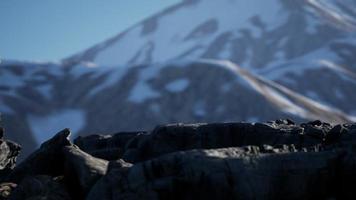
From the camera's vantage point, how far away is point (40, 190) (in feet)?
69.6

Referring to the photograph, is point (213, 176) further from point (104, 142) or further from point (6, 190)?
point (104, 142)

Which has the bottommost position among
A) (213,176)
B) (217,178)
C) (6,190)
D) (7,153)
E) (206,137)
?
(206,137)

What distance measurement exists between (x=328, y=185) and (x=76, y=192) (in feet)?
30.2

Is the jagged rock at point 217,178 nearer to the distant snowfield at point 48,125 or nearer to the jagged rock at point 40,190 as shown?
the jagged rock at point 40,190

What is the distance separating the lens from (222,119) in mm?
178500

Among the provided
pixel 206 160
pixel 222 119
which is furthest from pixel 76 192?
pixel 222 119

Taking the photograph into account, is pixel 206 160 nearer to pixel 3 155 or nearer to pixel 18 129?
pixel 3 155

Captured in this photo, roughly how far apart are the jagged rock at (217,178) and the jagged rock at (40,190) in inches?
71.1

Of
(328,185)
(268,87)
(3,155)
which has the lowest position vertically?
(268,87)

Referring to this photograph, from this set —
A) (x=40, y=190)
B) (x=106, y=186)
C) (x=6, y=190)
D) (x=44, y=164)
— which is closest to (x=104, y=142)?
(x=44, y=164)

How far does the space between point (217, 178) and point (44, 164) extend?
919cm

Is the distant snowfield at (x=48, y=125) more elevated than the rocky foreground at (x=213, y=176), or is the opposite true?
the rocky foreground at (x=213, y=176)

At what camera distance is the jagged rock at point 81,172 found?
21591 millimetres

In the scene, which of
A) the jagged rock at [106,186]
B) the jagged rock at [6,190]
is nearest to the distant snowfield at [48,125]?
the jagged rock at [6,190]
